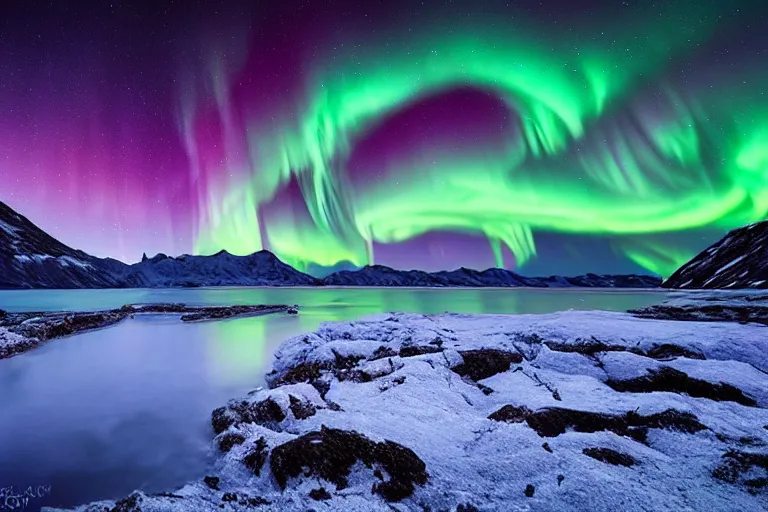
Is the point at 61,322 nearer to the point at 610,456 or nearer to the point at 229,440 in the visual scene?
the point at 229,440

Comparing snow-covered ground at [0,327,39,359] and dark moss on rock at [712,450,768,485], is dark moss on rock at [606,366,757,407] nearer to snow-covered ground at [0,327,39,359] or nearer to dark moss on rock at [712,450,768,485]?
dark moss on rock at [712,450,768,485]

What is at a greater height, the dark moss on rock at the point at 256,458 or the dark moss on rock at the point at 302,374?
the dark moss on rock at the point at 302,374

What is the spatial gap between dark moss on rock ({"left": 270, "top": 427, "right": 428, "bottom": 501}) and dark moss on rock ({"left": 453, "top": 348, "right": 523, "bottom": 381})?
200 inches

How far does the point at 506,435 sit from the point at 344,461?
127 inches

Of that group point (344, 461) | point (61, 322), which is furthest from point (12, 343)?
point (344, 461)

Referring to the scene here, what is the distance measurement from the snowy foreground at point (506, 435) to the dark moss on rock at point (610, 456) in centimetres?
2

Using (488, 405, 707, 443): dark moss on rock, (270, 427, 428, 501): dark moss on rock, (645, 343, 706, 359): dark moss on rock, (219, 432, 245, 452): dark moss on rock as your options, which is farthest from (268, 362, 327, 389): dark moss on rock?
(645, 343, 706, 359): dark moss on rock

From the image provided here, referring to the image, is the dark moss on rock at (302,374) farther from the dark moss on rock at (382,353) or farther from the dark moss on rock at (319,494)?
the dark moss on rock at (319,494)

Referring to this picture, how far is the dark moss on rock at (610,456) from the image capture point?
6027 millimetres

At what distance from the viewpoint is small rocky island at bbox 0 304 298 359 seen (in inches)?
782

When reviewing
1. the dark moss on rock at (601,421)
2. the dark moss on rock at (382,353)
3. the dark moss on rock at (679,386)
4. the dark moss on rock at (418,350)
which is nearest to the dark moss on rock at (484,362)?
the dark moss on rock at (418,350)

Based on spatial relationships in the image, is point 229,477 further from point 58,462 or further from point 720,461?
point 720,461

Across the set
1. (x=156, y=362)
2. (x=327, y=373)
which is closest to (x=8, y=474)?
(x=327, y=373)

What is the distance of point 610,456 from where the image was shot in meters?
6.15
